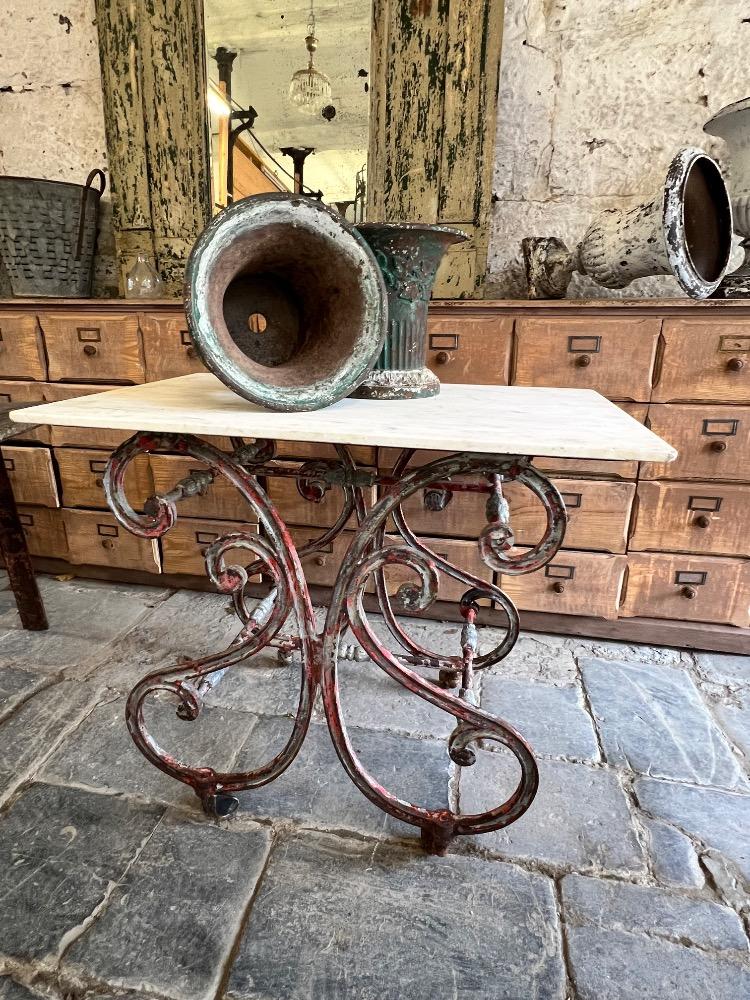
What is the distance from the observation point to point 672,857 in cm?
115

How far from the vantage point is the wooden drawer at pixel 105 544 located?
2209 mm

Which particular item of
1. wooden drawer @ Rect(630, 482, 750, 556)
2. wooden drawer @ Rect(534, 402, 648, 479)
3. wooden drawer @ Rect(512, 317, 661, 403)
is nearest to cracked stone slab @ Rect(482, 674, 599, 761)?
wooden drawer @ Rect(630, 482, 750, 556)

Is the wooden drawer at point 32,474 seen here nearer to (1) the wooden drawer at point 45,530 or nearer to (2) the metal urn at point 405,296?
(1) the wooden drawer at point 45,530

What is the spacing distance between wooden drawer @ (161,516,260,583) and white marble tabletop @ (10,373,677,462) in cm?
98

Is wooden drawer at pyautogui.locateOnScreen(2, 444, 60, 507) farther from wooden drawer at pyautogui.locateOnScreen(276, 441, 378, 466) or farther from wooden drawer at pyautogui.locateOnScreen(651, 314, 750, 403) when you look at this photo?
wooden drawer at pyautogui.locateOnScreen(651, 314, 750, 403)

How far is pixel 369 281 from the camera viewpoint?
98cm

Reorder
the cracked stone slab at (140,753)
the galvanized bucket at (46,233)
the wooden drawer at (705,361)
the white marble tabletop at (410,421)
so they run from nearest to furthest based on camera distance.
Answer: the white marble tabletop at (410,421) → the cracked stone slab at (140,753) → the wooden drawer at (705,361) → the galvanized bucket at (46,233)

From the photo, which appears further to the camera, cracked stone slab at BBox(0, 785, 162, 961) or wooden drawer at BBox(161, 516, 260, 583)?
wooden drawer at BBox(161, 516, 260, 583)

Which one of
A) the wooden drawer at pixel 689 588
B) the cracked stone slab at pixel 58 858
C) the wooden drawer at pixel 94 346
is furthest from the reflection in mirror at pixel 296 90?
the cracked stone slab at pixel 58 858

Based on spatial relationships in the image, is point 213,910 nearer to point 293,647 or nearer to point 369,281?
point 293,647

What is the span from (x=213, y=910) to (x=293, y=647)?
0.72 meters

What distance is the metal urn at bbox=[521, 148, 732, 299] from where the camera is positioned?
108 cm

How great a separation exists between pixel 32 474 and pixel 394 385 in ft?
5.89

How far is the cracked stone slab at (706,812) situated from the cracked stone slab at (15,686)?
5.67 feet
